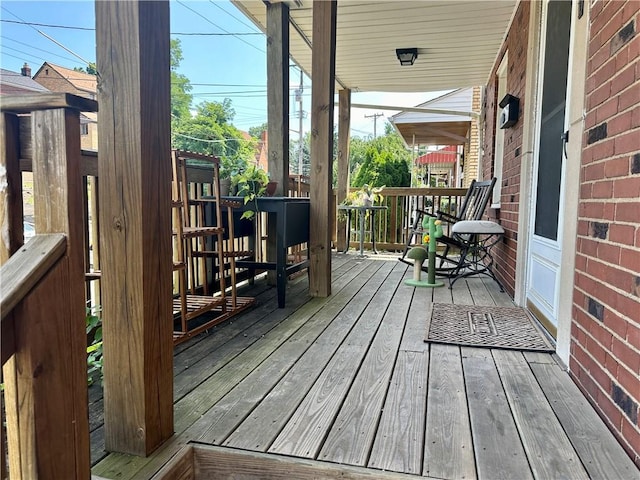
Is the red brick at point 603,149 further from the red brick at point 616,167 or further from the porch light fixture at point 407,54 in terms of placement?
the porch light fixture at point 407,54

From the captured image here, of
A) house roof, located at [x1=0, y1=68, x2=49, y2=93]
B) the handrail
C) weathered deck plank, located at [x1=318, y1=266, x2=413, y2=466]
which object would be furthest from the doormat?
house roof, located at [x1=0, y1=68, x2=49, y2=93]

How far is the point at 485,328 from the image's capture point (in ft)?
8.05

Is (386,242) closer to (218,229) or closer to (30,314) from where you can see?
(218,229)

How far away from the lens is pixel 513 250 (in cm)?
324

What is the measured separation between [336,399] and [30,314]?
1.05m

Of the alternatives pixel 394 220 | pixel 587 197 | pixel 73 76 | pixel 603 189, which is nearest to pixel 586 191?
pixel 587 197

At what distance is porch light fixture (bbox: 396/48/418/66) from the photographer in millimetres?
4691

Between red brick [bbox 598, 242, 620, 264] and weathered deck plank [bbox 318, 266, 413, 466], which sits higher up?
red brick [bbox 598, 242, 620, 264]

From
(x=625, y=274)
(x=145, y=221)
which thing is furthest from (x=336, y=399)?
(x=625, y=274)

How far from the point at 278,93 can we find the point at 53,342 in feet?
9.23

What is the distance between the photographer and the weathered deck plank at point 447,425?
3.74ft

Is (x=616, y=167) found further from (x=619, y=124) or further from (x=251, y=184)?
(x=251, y=184)

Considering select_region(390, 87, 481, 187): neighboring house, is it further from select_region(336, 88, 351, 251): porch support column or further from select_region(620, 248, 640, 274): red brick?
select_region(620, 248, 640, 274): red brick

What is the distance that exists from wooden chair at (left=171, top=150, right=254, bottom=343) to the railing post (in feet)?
3.60
